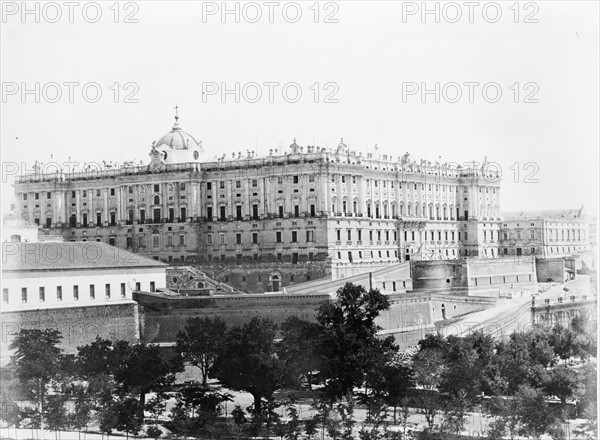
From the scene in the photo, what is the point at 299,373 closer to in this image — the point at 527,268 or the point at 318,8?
the point at 318,8

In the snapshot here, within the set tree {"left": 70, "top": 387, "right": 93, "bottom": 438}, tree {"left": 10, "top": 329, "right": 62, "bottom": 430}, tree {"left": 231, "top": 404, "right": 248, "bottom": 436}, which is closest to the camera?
tree {"left": 70, "top": 387, "right": 93, "bottom": 438}

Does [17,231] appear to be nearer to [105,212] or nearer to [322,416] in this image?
[105,212]

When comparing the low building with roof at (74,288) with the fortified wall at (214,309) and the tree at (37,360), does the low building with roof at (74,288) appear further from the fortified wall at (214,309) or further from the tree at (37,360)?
the tree at (37,360)

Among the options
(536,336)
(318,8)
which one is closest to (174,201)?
(536,336)

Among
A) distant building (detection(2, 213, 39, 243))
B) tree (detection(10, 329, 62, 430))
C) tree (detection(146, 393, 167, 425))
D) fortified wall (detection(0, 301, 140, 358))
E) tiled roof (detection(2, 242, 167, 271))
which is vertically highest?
distant building (detection(2, 213, 39, 243))

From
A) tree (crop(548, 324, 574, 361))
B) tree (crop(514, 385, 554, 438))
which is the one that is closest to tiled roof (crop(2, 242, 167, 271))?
tree (crop(548, 324, 574, 361))

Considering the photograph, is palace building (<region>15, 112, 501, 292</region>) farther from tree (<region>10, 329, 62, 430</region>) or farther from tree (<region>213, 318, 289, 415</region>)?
tree (<region>10, 329, 62, 430</region>)

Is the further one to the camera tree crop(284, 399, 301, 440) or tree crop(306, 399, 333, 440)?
tree crop(306, 399, 333, 440)
